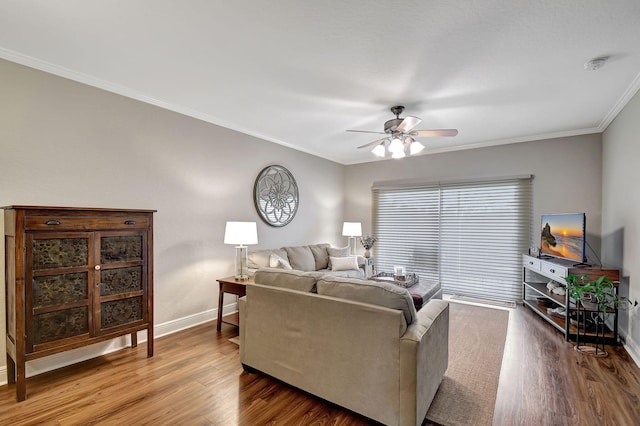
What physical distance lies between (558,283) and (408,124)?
2901 millimetres

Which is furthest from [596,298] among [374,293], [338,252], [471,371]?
[338,252]

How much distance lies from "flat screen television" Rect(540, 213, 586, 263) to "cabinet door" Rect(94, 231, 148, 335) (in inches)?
183

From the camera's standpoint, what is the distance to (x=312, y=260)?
4.86 metres

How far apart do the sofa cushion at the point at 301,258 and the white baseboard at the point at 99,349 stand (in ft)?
4.18

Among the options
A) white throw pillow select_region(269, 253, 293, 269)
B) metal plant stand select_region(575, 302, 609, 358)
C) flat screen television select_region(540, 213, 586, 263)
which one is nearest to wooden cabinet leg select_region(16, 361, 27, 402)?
white throw pillow select_region(269, 253, 293, 269)

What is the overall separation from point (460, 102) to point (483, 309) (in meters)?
2.94

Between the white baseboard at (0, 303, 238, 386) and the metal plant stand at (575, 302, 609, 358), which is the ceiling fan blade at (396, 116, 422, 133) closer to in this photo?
the metal plant stand at (575, 302, 609, 358)

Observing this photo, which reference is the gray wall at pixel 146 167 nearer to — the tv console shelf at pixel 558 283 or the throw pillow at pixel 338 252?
the throw pillow at pixel 338 252

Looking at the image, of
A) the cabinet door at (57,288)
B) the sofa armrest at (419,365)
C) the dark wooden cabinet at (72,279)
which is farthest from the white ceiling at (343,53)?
the sofa armrest at (419,365)

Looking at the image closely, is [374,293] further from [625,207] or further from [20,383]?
[625,207]

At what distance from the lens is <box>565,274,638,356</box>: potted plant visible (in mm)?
2947

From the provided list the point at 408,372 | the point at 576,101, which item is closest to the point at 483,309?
the point at 576,101

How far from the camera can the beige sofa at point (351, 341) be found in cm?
178

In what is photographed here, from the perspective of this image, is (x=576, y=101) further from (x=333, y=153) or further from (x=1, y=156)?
(x=1, y=156)
